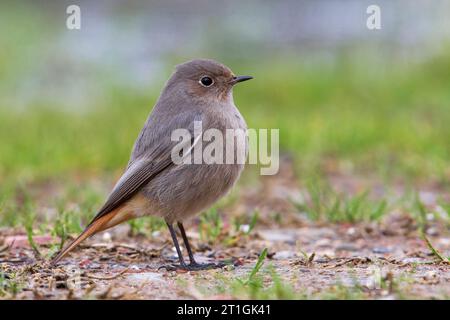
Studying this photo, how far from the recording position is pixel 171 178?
6.29 meters

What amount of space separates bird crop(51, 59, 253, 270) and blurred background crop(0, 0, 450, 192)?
10.4ft

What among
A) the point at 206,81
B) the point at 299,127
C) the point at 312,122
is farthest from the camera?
the point at 312,122

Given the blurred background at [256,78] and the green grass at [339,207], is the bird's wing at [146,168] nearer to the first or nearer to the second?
the green grass at [339,207]

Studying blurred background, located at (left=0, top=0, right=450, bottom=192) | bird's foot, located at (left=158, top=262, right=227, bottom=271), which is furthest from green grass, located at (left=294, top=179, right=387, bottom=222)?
bird's foot, located at (left=158, top=262, right=227, bottom=271)

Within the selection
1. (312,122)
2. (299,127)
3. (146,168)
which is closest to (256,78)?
(312,122)

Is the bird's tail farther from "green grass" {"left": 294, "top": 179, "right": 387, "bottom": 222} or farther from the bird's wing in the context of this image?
"green grass" {"left": 294, "top": 179, "right": 387, "bottom": 222}

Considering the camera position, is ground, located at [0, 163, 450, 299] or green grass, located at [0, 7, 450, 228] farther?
green grass, located at [0, 7, 450, 228]

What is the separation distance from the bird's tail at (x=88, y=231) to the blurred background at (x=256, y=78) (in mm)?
3202

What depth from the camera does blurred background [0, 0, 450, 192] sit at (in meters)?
10.3

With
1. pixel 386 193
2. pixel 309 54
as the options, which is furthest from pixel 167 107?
pixel 309 54

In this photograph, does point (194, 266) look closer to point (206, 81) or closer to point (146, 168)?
point (146, 168)

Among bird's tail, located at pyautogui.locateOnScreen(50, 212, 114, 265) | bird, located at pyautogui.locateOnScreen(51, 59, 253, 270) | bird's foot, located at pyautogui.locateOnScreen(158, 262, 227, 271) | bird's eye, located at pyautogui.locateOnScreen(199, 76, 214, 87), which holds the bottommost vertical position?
bird's foot, located at pyautogui.locateOnScreen(158, 262, 227, 271)

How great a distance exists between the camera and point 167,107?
6.75 metres

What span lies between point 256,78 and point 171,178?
29.0ft
